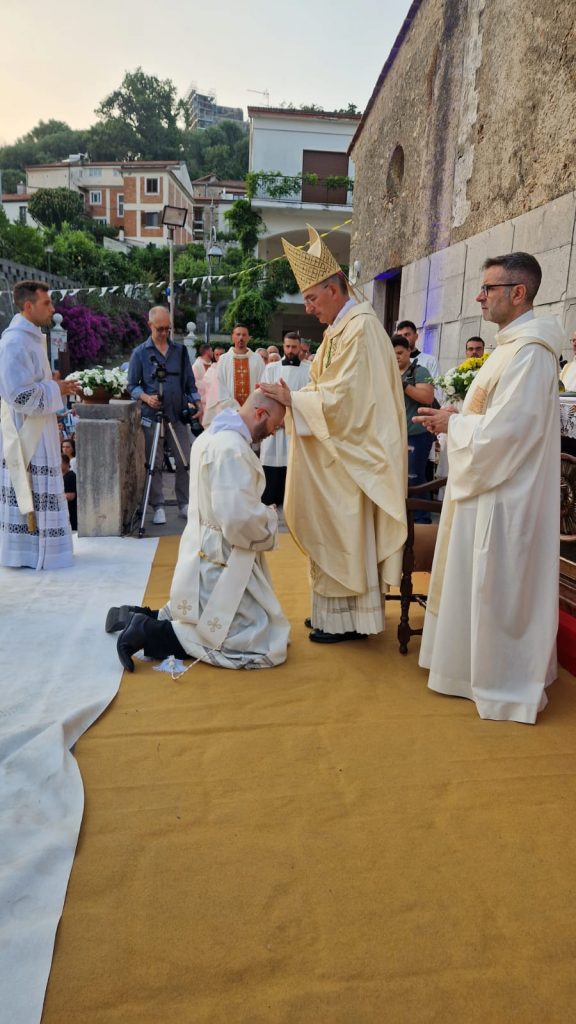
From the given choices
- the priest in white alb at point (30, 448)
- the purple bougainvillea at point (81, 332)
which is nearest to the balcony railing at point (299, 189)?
the purple bougainvillea at point (81, 332)

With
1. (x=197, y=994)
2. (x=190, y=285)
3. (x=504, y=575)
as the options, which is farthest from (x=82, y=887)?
(x=190, y=285)

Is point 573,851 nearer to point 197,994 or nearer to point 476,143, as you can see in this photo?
point 197,994

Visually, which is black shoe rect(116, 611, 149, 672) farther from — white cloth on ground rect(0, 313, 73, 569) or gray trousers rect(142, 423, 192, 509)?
gray trousers rect(142, 423, 192, 509)

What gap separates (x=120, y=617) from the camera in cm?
373

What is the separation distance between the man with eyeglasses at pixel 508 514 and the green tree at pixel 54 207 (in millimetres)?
38843

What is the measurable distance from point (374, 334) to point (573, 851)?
2480 mm

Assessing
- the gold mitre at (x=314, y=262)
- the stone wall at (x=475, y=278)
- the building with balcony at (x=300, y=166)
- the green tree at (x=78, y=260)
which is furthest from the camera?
the green tree at (x=78, y=260)

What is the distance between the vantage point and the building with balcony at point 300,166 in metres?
25.5

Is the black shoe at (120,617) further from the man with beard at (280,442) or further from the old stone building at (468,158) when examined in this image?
the old stone building at (468,158)

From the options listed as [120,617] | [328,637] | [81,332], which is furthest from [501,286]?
[81,332]

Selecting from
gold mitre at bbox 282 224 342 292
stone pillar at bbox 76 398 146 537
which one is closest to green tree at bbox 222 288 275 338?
stone pillar at bbox 76 398 146 537

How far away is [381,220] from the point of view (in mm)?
13430

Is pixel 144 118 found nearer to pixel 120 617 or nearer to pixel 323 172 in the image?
pixel 323 172

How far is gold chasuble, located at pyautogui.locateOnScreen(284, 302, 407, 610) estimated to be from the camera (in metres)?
3.52
